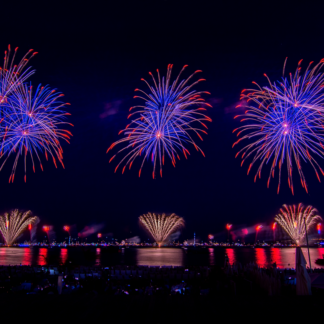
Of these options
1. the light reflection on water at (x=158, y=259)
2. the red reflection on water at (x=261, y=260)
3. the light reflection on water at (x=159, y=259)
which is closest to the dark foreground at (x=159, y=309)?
the light reflection on water at (x=158, y=259)

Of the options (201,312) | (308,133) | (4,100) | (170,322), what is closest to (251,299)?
(201,312)

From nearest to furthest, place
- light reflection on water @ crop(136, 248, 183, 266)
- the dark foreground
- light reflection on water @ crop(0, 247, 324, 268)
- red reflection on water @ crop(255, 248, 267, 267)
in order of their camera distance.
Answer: the dark foreground, red reflection on water @ crop(255, 248, 267, 267), light reflection on water @ crop(0, 247, 324, 268), light reflection on water @ crop(136, 248, 183, 266)

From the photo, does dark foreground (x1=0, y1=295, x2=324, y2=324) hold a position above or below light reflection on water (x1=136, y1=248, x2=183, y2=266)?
above

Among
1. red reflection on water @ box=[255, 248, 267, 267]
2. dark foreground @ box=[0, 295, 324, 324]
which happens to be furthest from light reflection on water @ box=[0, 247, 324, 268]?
dark foreground @ box=[0, 295, 324, 324]

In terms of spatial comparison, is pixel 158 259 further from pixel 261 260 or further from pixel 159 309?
pixel 159 309

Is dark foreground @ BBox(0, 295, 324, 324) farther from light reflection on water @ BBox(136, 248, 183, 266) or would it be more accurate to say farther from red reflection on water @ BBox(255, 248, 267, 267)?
light reflection on water @ BBox(136, 248, 183, 266)

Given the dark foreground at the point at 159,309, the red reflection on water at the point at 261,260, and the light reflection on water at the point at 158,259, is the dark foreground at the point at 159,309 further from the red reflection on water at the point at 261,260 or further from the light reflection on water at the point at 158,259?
the red reflection on water at the point at 261,260

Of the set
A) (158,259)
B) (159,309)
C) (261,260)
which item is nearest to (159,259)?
(158,259)

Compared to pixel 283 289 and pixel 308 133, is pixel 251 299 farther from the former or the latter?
pixel 308 133

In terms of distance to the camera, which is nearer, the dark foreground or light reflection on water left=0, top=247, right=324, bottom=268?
the dark foreground

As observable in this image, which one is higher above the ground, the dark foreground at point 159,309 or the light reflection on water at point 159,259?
the dark foreground at point 159,309

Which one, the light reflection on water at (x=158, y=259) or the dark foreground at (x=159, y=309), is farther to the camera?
the light reflection on water at (x=158, y=259)

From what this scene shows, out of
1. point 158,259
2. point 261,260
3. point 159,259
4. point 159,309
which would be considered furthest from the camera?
point 159,259

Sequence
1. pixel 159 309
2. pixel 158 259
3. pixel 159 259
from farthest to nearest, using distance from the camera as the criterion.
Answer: pixel 159 259
pixel 158 259
pixel 159 309
